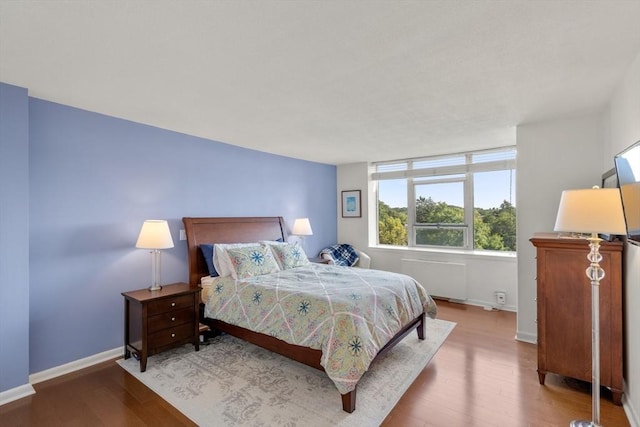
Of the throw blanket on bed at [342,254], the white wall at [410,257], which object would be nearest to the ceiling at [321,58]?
the white wall at [410,257]

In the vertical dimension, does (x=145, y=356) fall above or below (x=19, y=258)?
below

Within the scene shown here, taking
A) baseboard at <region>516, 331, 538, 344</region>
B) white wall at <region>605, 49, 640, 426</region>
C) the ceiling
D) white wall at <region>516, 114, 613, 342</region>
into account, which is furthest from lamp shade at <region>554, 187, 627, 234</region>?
baseboard at <region>516, 331, 538, 344</region>

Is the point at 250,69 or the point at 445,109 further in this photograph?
the point at 445,109

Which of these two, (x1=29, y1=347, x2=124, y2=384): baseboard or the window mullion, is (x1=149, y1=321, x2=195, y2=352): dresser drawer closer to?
(x1=29, y1=347, x2=124, y2=384): baseboard

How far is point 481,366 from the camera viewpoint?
2.79 m

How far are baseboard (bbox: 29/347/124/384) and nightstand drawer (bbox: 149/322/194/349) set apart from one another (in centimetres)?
60

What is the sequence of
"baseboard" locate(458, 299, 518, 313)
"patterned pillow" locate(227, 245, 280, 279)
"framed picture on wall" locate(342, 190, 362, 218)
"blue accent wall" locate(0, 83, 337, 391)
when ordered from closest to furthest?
1. "blue accent wall" locate(0, 83, 337, 391)
2. "patterned pillow" locate(227, 245, 280, 279)
3. "baseboard" locate(458, 299, 518, 313)
4. "framed picture on wall" locate(342, 190, 362, 218)

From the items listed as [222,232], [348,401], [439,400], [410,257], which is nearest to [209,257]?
[222,232]

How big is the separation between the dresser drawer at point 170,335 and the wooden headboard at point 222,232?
1.88ft

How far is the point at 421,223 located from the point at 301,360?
12.1 ft

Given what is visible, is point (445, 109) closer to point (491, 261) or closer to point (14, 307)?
point (491, 261)

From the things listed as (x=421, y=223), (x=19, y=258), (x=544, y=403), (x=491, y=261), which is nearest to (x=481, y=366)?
(x=544, y=403)

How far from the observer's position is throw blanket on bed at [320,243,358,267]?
5.42m

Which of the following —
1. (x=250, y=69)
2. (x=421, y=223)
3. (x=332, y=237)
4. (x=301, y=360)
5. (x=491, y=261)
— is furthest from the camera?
(x=332, y=237)
